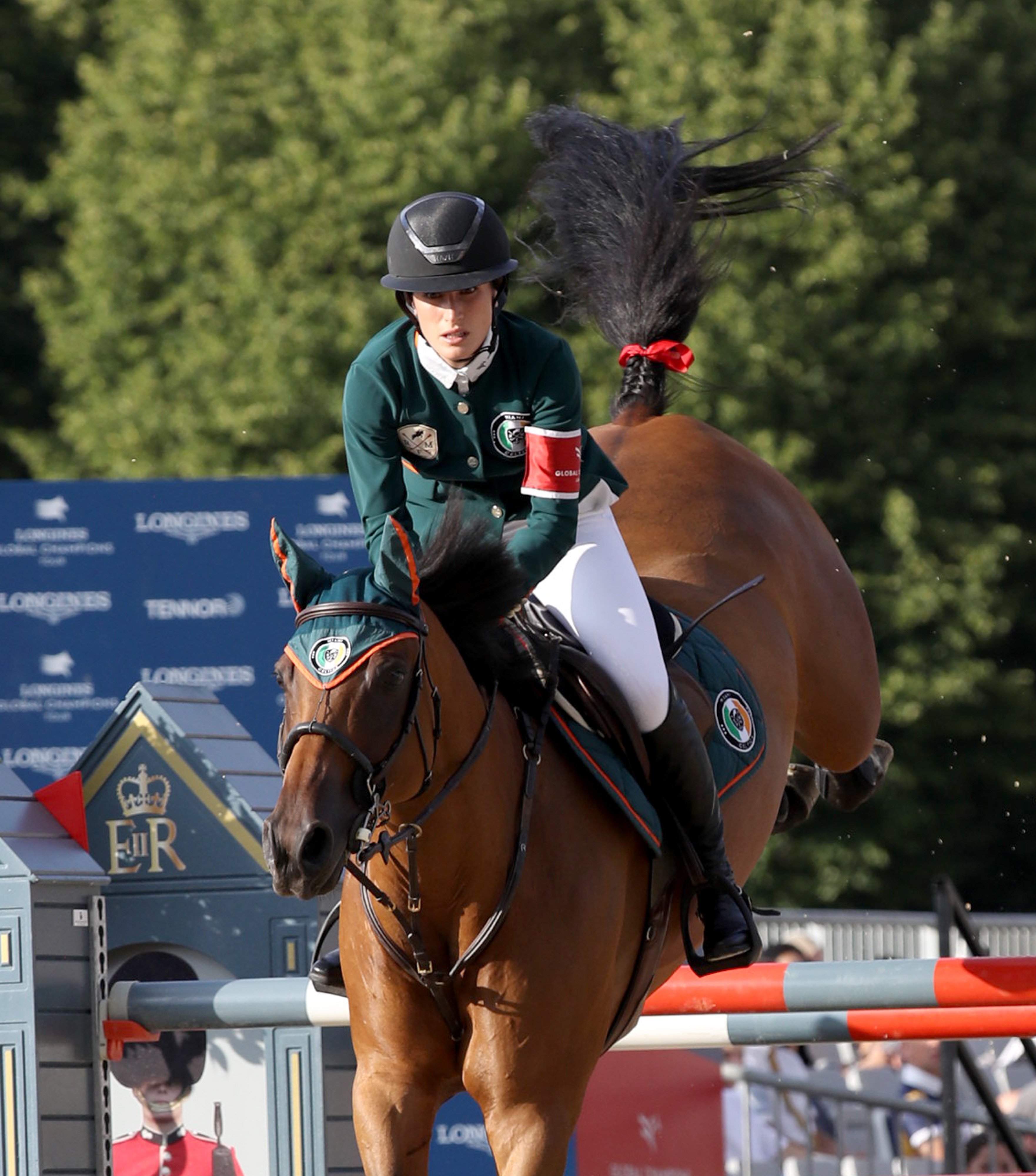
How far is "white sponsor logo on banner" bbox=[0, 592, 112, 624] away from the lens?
9.08m

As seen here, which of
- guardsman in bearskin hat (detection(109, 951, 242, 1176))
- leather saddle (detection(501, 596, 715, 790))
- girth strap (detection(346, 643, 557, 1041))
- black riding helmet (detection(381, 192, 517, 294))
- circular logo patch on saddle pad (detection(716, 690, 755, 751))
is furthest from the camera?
guardsman in bearskin hat (detection(109, 951, 242, 1176))

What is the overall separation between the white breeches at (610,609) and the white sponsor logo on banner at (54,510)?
16.8 feet

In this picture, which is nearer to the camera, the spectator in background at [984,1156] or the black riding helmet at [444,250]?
the black riding helmet at [444,250]

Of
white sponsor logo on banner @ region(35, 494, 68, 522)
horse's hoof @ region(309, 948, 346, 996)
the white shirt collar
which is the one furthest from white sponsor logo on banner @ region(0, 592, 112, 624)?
the white shirt collar

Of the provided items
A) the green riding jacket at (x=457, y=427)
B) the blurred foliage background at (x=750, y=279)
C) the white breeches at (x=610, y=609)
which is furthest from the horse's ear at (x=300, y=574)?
the blurred foliage background at (x=750, y=279)

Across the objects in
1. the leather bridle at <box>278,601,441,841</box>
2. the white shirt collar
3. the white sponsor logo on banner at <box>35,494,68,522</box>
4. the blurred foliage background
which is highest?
the blurred foliage background

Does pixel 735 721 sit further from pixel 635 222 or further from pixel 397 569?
pixel 635 222

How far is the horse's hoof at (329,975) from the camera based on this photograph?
13.5ft

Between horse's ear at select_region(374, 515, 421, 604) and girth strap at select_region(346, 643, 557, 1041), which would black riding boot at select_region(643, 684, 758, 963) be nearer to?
girth strap at select_region(346, 643, 557, 1041)

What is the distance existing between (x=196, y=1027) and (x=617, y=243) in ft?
9.35

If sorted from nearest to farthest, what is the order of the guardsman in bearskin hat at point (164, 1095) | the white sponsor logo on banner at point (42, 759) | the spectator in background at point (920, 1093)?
1. the guardsman in bearskin hat at point (164, 1095)
2. the spectator in background at point (920, 1093)
3. the white sponsor logo on banner at point (42, 759)

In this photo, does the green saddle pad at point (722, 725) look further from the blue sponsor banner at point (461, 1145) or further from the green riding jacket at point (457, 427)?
the blue sponsor banner at point (461, 1145)

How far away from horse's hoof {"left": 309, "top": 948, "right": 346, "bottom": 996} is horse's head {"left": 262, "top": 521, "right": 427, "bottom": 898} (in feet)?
3.03

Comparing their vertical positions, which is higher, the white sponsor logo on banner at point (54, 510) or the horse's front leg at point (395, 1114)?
the white sponsor logo on banner at point (54, 510)
